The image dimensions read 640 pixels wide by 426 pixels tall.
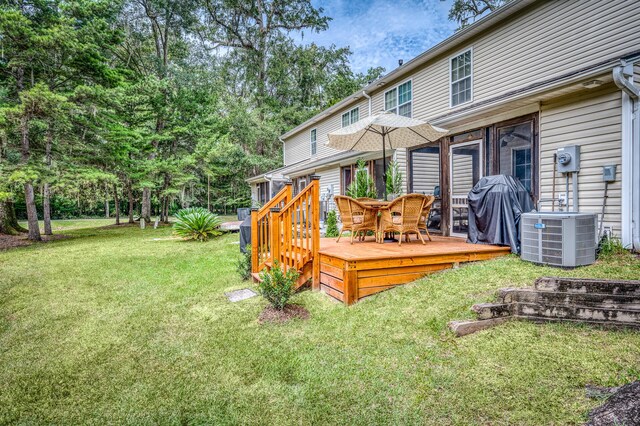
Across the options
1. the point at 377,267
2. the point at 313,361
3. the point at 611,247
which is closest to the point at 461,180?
the point at 611,247

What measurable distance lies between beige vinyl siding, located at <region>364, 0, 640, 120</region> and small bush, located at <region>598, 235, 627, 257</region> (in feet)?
10.7

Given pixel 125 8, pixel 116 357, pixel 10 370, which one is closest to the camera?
pixel 10 370

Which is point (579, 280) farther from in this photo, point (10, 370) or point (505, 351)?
point (10, 370)

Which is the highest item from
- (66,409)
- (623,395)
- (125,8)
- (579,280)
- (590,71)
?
(125,8)

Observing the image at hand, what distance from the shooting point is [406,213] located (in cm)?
506

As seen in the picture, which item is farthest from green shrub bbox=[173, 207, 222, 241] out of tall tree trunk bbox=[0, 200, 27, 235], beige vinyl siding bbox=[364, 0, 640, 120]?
beige vinyl siding bbox=[364, 0, 640, 120]

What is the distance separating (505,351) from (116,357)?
135 inches

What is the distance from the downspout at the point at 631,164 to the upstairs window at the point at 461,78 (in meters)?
4.05

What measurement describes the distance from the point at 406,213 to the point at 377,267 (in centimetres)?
132

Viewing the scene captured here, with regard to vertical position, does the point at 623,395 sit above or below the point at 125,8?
below

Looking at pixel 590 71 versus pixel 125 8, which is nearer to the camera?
pixel 590 71

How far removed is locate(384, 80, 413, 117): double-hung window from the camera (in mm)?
10297

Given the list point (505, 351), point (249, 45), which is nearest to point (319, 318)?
point (505, 351)

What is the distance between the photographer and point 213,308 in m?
4.44
